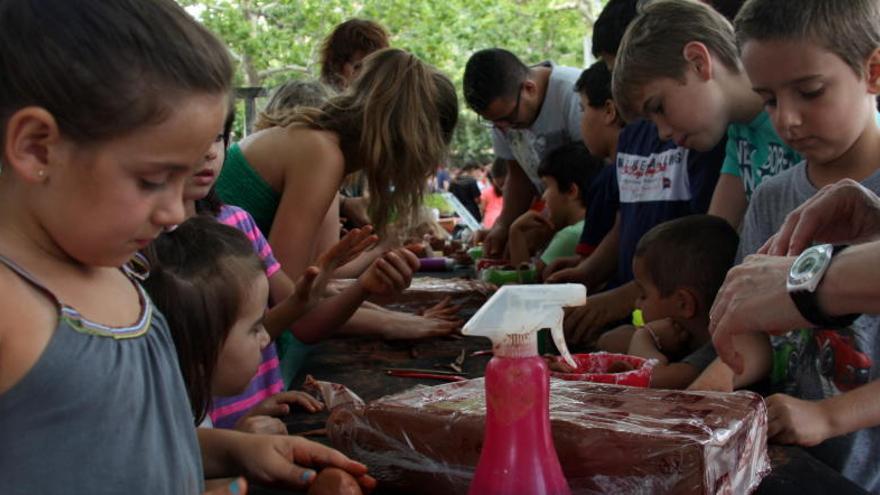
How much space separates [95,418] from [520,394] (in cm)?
47

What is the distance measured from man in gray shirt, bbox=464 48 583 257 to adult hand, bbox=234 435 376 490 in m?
2.84

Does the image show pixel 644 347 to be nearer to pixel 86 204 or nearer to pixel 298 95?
pixel 86 204

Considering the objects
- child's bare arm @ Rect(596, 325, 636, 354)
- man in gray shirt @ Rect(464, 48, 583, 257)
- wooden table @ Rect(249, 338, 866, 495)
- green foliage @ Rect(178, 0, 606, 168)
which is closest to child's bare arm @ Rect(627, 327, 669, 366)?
child's bare arm @ Rect(596, 325, 636, 354)

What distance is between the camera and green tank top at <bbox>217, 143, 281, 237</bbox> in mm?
2711

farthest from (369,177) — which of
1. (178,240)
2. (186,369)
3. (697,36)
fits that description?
(186,369)

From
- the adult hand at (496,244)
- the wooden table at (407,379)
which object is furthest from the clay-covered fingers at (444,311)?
the adult hand at (496,244)

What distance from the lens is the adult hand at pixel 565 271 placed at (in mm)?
2982

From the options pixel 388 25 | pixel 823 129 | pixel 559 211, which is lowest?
pixel 559 211

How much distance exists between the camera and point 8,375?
855 mm

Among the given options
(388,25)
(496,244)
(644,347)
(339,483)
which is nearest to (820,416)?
(644,347)

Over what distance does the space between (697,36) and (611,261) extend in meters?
1.10

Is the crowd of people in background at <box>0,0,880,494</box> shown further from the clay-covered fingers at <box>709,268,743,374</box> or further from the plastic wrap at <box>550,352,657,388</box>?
the plastic wrap at <box>550,352,657,388</box>

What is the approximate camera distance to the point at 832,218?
4.95 feet

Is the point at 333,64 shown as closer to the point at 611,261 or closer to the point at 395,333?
the point at 611,261
